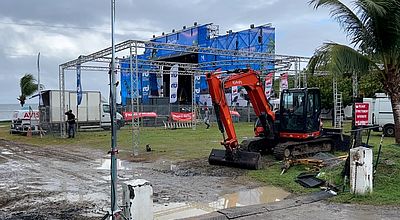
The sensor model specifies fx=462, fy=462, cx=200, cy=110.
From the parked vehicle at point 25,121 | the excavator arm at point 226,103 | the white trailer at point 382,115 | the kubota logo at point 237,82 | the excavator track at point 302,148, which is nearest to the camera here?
the excavator arm at point 226,103

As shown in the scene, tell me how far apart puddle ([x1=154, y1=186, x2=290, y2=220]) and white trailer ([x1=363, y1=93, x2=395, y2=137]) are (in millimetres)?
17486

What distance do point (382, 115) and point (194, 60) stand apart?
989 inches

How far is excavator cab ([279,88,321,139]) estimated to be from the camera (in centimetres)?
1608

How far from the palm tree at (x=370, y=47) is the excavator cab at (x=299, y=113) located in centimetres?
153

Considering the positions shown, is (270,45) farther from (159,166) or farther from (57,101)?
(159,166)

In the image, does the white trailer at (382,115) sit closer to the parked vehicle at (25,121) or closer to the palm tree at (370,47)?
the palm tree at (370,47)

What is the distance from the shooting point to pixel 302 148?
16.3 metres

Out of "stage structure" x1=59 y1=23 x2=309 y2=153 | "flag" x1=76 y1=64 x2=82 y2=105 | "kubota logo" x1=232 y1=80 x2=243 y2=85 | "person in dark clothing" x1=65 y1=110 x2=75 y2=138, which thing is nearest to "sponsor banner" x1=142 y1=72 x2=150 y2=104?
"stage structure" x1=59 y1=23 x2=309 y2=153

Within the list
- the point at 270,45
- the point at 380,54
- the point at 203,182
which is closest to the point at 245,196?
the point at 203,182

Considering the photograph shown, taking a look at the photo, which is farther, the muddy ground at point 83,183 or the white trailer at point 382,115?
the white trailer at point 382,115

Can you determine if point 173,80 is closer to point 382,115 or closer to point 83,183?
point 382,115

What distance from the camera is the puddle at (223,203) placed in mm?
9070

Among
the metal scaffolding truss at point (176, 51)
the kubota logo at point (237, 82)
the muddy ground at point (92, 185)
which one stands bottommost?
the muddy ground at point (92, 185)

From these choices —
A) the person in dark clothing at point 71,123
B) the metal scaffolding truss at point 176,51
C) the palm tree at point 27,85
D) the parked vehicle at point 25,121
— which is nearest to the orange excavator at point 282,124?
the metal scaffolding truss at point 176,51
